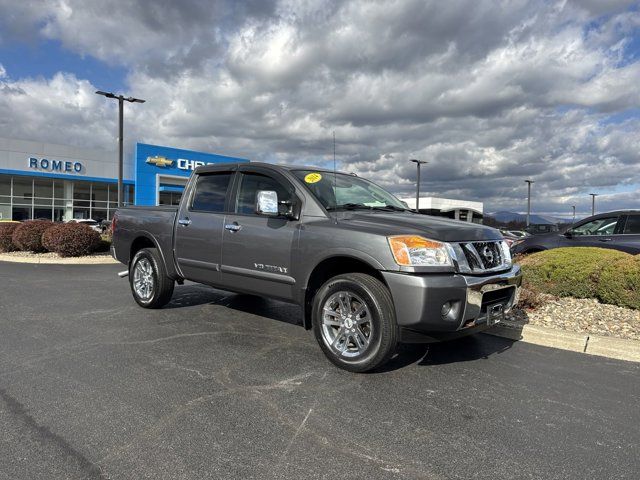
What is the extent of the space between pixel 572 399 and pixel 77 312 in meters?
6.10

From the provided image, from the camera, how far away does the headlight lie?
385 centimetres

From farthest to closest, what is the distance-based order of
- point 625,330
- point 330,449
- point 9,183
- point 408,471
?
point 9,183, point 625,330, point 330,449, point 408,471

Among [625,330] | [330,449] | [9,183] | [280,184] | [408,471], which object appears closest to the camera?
[408,471]

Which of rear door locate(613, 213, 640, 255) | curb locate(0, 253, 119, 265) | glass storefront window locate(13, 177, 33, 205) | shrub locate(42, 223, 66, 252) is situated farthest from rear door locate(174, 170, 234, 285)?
glass storefront window locate(13, 177, 33, 205)

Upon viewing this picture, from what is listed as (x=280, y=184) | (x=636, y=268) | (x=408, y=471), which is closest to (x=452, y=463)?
(x=408, y=471)

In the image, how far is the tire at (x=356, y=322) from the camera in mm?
3900

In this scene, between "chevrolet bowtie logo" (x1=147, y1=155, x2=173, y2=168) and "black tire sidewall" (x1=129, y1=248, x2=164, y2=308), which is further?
"chevrolet bowtie logo" (x1=147, y1=155, x2=173, y2=168)

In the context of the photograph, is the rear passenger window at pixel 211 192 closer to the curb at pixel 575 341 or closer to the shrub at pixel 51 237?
the curb at pixel 575 341

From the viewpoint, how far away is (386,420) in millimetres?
3289

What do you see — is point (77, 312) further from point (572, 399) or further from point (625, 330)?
point (625, 330)

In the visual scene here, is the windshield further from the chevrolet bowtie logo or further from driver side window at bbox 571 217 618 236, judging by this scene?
the chevrolet bowtie logo

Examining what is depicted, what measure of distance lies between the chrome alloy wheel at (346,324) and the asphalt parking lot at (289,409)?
0.85 feet

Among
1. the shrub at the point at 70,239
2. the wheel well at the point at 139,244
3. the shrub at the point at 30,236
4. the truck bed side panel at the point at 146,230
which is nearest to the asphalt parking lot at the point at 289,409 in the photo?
the truck bed side panel at the point at 146,230

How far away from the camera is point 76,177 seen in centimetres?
3806
